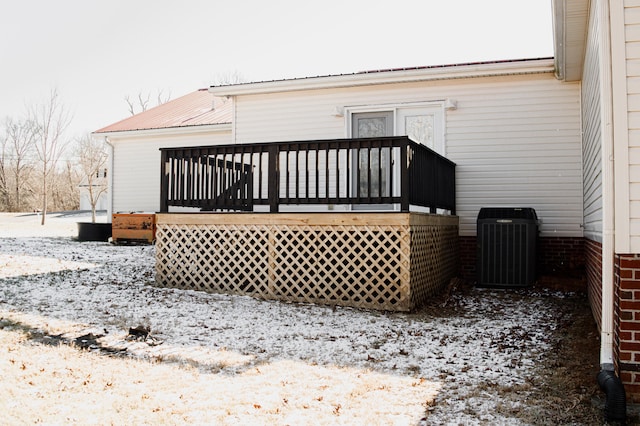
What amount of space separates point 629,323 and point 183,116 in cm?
1340

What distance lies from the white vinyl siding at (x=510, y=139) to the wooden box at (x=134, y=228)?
593 cm

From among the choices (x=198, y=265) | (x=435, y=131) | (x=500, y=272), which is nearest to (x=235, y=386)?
(x=198, y=265)

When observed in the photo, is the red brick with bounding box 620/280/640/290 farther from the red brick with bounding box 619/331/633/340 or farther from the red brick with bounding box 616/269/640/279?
the red brick with bounding box 619/331/633/340

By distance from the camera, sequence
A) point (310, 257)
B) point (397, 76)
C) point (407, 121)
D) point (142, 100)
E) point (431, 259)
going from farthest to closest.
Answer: point (142, 100) < point (407, 121) < point (397, 76) < point (431, 259) < point (310, 257)

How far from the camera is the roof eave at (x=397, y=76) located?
8195 millimetres

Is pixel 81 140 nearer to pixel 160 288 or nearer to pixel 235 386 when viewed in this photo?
pixel 160 288

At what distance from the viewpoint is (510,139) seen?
852 cm

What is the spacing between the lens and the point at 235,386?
11.9 feet

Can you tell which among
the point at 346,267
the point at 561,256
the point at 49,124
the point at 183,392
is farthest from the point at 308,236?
the point at 49,124

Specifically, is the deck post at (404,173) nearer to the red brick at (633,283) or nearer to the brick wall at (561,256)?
the red brick at (633,283)

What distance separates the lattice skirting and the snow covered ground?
0.28 metres

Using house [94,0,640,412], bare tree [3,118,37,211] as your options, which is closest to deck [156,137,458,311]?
house [94,0,640,412]

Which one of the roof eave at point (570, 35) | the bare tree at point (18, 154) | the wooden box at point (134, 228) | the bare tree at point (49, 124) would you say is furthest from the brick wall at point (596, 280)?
the bare tree at point (18, 154)

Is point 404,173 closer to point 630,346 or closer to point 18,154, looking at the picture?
point 630,346
